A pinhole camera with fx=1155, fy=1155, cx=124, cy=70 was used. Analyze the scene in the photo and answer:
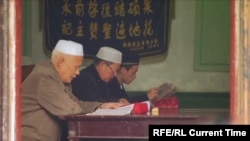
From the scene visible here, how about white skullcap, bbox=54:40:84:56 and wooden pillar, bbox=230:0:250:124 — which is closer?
wooden pillar, bbox=230:0:250:124

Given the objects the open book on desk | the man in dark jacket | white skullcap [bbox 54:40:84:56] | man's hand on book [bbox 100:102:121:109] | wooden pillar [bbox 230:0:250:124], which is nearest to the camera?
wooden pillar [bbox 230:0:250:124]

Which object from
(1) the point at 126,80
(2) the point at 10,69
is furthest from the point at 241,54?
(2) the point at 10,69

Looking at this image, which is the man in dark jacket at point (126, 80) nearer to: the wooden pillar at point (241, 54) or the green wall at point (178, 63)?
the green wall at point (178, 63)

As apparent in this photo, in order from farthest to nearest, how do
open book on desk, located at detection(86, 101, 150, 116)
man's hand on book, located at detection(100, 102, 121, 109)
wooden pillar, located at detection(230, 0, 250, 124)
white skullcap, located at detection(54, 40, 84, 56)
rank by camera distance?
white skullcap, located at detection(54, 40, 84, 56) < man's hand on book, located at detection(100, 102, 121, 109) < open book on desk, located at detection(86, 101, 150, 116) < wooden pillar, located at detection(230, 0, 250, 124)

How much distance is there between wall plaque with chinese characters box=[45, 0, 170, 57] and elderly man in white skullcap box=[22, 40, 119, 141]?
31cm

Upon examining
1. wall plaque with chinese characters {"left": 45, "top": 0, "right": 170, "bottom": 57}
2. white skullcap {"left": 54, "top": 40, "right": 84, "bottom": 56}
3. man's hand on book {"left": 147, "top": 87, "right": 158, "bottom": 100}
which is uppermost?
wall plaque with chinese characters {"left": 45, "top": 0, "right": 170, "bottom": 57}

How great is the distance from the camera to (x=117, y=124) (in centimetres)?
923

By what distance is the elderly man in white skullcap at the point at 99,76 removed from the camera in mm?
9656

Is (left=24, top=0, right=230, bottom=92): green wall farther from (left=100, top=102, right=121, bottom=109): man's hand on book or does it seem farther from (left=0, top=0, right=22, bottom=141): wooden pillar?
(left=0, top=0, right=22, bottom=141): wooden pillar

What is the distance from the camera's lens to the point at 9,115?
869 centimetres

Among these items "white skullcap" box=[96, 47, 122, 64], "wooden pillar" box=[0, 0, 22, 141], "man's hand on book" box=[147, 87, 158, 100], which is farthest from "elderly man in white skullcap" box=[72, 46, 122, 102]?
"wooden pillar" box=[0, 0, 22, 141]

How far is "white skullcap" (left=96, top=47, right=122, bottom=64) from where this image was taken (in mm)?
9758

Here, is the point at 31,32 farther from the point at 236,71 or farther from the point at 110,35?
the point at 236,71

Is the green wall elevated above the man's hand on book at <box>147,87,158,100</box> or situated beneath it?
elevated above
